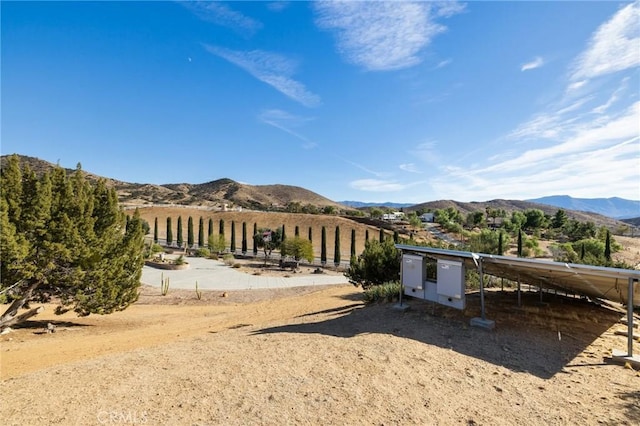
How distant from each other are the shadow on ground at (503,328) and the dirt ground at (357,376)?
0.04 m

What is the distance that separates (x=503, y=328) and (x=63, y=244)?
13.2 metres

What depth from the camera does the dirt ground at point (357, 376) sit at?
14.3 ft

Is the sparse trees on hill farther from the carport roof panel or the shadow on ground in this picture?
the carport roof panel

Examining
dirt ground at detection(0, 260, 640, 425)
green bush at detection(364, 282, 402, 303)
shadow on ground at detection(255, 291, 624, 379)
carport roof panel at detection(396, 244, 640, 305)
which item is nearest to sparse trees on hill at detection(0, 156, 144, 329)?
dirt ground at detection(0, 260, 640, 425)

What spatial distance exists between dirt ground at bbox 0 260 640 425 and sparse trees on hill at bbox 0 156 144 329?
2.05 meters

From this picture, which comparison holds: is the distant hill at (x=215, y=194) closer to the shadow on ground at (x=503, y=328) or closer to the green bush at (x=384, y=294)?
the green bush at (x=384, y=294)

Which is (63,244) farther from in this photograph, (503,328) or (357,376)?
(503,328)

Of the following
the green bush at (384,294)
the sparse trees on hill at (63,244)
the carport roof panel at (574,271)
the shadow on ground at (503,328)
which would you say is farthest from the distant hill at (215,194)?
the carport roof panel at (574,271)

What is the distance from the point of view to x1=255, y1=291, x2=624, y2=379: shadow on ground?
21.4 feet

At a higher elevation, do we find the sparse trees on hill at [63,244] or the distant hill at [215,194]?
the distant hill at [215,194]

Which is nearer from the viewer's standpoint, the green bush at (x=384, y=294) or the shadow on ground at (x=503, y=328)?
the shadow on ground at (x=503, y=328)

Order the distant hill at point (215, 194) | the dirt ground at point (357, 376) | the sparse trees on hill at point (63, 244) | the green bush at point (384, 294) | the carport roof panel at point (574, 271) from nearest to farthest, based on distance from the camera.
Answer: the dirt ground at point (357, 376), the carport roof panel at point (574, 271), the sparse trees on hill at point (63, 244), the green bush at point (384, 294), the distant hill at point (215, 194)

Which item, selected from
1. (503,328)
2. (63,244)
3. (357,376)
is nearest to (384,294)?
(503,328)

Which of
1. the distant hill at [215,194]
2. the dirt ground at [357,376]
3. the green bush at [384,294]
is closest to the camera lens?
the dirt ground at [357,376]
